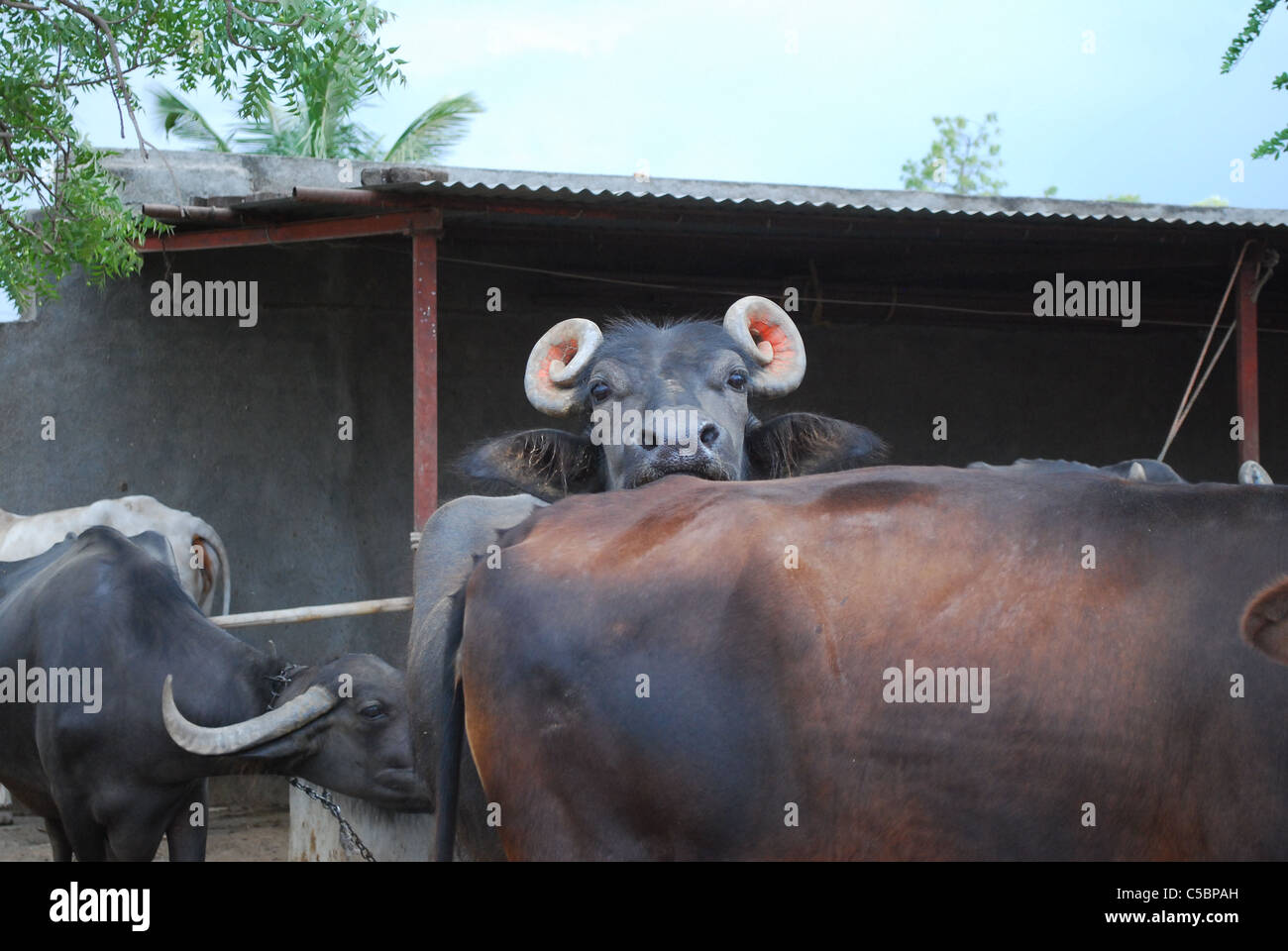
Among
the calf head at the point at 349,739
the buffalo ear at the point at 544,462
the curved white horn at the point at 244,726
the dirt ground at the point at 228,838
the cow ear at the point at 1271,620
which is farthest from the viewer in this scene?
the dirt ground at the point at 228,838

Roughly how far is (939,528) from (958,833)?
587 millimetres

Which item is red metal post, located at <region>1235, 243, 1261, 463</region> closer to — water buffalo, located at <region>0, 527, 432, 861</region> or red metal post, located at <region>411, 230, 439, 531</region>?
red metal post, located at <region>411, 230, 439, 531</region>

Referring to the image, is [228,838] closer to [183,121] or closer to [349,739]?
[349,739]

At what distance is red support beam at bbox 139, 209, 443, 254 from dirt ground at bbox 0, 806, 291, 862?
3.86 m

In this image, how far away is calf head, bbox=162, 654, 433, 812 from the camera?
568cm

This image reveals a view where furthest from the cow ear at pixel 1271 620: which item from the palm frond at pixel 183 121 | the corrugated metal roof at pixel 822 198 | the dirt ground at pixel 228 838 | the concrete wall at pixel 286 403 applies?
the palm frond at pixel 183 121

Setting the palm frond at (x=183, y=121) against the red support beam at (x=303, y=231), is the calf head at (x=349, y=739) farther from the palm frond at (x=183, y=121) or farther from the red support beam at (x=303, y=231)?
the palm frond at (x=183, y=121)

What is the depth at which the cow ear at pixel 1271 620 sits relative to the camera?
230 centimetres

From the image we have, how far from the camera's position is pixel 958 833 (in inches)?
91.7

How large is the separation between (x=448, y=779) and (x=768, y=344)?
2613 mm

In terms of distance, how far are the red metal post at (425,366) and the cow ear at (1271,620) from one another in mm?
5859

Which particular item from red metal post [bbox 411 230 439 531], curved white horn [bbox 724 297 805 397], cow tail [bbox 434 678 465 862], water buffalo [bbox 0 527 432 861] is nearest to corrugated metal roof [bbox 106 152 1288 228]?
red metal post [bbox 411 230 439 531]

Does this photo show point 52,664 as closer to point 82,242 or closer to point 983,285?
point 82,242
